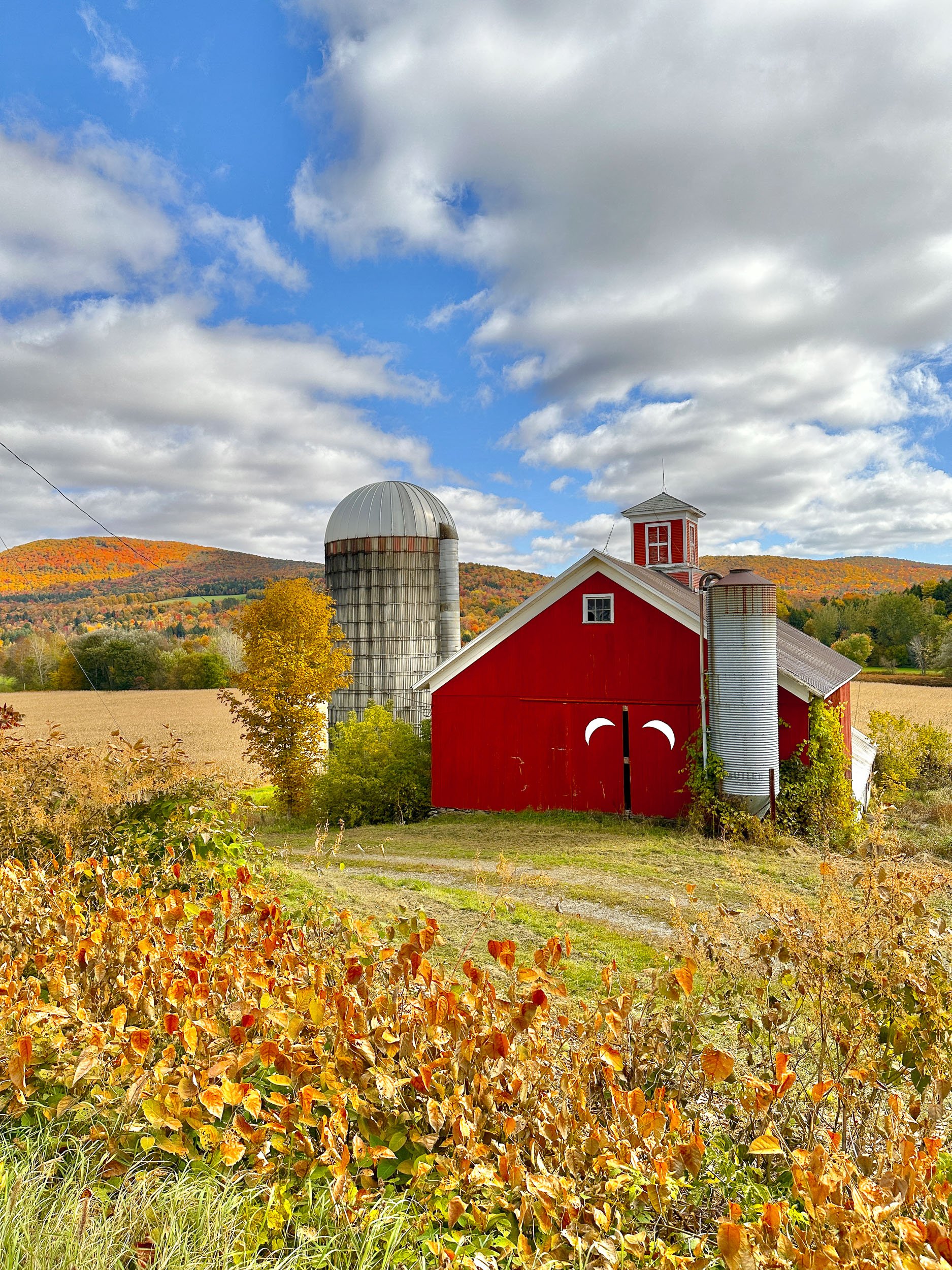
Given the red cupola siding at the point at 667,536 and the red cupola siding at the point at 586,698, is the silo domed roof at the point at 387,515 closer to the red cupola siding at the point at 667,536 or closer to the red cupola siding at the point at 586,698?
the red cupola siding at the point at 667,536

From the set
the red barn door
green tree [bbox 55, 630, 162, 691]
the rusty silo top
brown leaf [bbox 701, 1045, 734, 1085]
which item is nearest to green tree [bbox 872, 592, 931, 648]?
the red barn door

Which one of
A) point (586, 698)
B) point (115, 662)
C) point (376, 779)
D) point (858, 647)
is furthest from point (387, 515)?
point (858, 647)

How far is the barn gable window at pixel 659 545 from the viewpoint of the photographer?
21.6 m

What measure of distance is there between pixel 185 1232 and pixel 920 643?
64.5 meters

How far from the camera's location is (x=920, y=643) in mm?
56875

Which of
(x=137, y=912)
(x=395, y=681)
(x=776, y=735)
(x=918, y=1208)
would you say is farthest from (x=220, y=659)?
(x=918, y=1208)

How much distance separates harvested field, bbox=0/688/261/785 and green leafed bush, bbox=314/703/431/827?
9042 mm

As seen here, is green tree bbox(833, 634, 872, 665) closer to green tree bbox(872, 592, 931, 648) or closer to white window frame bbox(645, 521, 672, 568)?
green tree bbox(872, 592, 931, 648)

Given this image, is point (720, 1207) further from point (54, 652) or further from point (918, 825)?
point (54, 652)

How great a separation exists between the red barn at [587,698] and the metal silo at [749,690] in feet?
2.61

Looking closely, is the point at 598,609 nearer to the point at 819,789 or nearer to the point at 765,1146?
the point at 819,789

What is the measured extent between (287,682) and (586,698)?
8527 millimetres

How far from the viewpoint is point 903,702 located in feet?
128

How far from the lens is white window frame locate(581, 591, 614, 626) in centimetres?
1536
